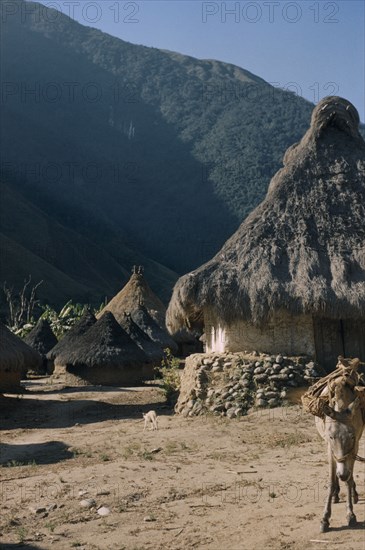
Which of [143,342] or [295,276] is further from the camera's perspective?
[143,342]

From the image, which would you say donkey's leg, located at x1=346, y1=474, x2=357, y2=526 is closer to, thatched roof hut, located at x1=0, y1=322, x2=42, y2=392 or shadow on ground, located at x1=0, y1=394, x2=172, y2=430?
shadow on ground, located at x1=0, y1=394, x2=172, y2=430

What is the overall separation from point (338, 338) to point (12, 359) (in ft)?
24.4

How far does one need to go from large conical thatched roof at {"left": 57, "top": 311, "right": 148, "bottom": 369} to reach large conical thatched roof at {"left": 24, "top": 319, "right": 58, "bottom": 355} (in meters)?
4.99

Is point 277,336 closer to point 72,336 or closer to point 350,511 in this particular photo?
point 350,511

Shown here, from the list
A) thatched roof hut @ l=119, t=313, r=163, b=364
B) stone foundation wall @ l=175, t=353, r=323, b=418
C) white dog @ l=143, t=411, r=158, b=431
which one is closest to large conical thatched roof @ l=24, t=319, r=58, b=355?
thatched roof hut @ l=119, t=313, r=163, b=364

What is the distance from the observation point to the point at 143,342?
73.0ft

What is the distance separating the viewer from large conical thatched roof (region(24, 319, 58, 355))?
25.3 meters

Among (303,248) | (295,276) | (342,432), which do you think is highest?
(303,248)

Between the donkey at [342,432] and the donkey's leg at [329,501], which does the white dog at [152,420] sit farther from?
the donkey's leg at [329,501]

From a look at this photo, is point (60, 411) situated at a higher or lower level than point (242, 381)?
lower

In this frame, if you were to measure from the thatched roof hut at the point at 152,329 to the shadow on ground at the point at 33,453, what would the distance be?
43.4 ft

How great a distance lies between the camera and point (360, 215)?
13453 millimetres

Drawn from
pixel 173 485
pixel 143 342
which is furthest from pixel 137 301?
pixel 173 485

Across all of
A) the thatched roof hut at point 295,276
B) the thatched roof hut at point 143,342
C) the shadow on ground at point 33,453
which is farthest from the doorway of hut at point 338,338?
the thatched roof hut at point 143,342
